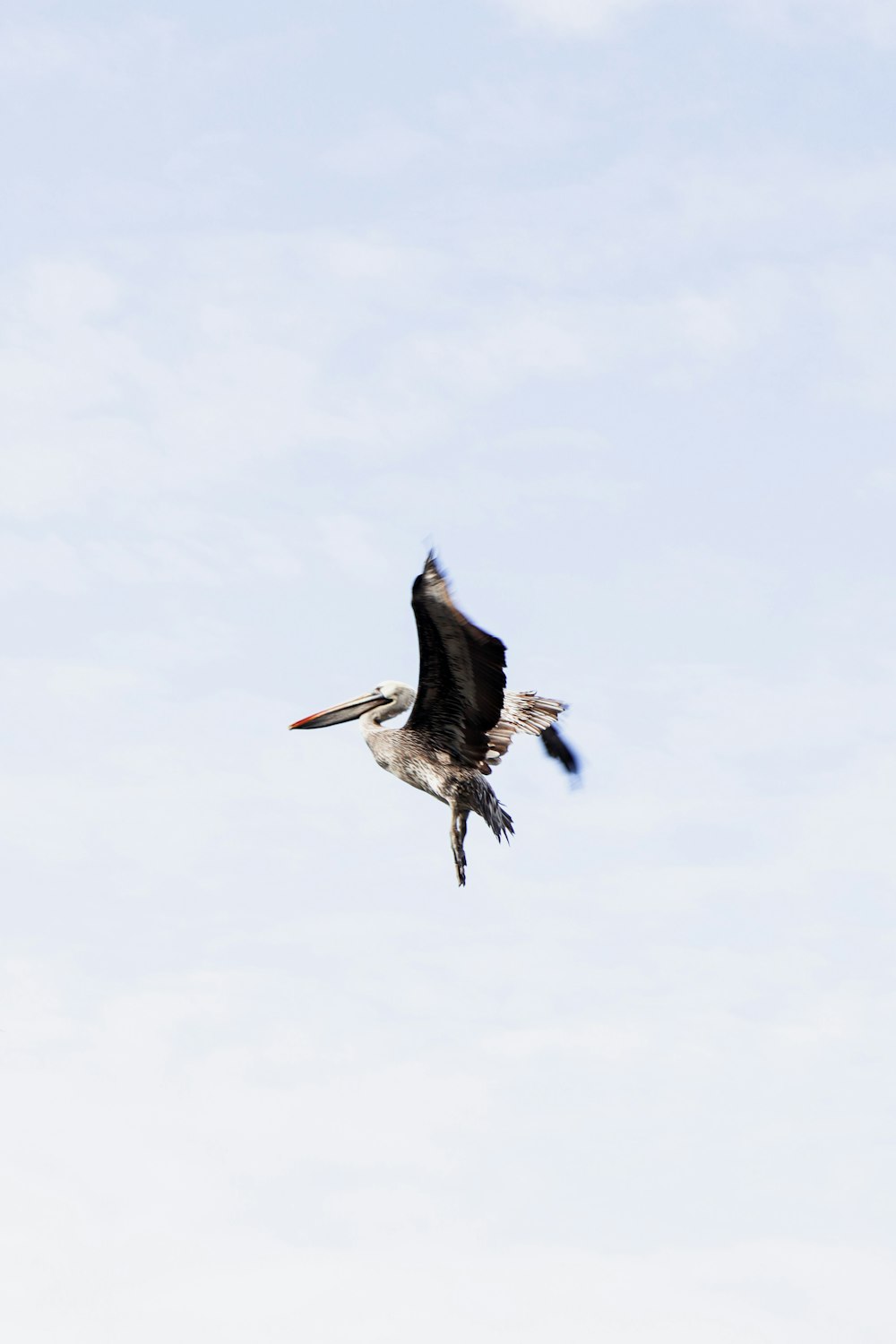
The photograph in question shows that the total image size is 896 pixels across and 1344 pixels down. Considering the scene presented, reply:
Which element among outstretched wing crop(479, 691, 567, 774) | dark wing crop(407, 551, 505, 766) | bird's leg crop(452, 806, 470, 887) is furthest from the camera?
outstretched wing crop(479, 691, 567, 774)

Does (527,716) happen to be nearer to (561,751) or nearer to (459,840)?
(561,751)

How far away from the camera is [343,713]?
25422 mm

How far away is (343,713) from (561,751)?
3045 mm

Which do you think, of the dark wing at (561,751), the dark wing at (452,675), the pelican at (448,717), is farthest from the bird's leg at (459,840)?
the dark wing at (561,751)

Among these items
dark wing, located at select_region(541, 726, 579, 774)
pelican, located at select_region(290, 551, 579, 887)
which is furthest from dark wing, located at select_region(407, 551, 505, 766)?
dark wing, located at select_region(541, 726, 579, 774)

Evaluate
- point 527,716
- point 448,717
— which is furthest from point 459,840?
point 527,716

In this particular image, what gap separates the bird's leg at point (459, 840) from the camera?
22.0 metres

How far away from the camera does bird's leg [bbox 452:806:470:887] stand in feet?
72.0

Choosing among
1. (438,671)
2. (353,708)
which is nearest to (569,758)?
(353,708)

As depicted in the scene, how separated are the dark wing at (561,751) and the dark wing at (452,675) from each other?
324cm

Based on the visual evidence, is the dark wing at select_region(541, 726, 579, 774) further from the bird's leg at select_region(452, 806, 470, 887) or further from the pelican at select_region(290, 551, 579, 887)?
the bird's leg at select_region(452, 806, 470, 887)

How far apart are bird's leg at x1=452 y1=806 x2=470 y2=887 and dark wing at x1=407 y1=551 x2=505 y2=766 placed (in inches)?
25.5

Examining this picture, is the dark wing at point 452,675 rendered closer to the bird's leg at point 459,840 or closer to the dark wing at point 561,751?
the bird's leg at point 459,840

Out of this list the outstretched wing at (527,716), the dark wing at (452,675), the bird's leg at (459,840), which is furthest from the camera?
the outstretched wing at (527,716)
